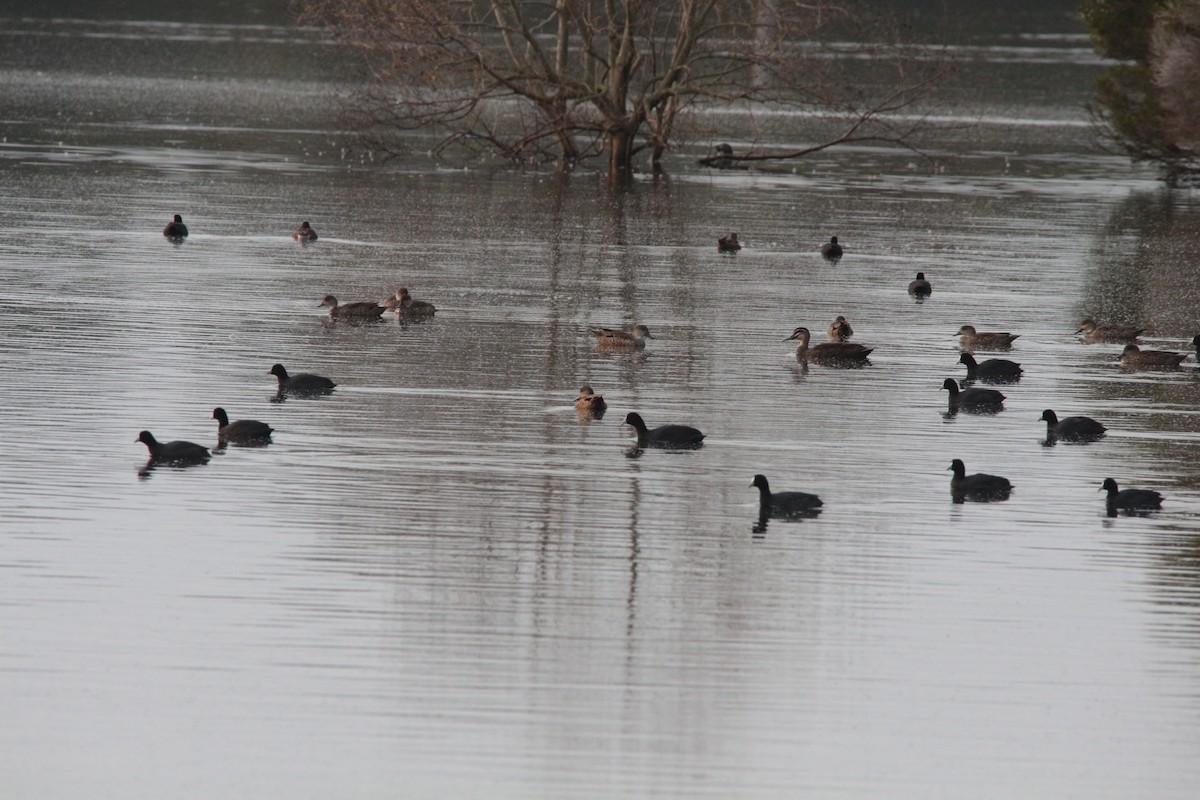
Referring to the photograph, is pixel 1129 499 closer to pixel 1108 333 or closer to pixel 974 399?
pixel 974 399

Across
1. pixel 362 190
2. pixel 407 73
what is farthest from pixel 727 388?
pixel 407 73

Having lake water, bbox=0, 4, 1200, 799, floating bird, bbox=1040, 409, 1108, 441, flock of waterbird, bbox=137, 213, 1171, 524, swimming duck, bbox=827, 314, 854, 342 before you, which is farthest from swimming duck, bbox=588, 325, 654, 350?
floating bird, bbox=1040, 409, 1108, 441

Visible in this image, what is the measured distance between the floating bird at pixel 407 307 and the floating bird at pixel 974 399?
8309 mm

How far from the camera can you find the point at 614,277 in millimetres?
32938

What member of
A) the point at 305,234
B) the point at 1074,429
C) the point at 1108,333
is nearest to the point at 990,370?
the point at 1074,429

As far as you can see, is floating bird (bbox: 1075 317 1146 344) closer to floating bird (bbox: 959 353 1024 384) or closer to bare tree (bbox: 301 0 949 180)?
floating bird (bbox: 959 353 1024 384)

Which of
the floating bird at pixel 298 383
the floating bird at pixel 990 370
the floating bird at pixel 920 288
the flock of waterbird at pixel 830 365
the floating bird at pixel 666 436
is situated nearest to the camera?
the flock of waterbird at pixel 830 365

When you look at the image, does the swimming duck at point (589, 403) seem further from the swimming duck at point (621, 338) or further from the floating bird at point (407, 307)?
the floating bird at point (407, 307)

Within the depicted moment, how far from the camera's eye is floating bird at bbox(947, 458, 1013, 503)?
17250 millimetres

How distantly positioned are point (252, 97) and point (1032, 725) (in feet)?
228

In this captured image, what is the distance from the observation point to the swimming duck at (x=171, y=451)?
17578 millimetres

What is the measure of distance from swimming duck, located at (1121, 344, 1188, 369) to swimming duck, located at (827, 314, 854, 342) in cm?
371

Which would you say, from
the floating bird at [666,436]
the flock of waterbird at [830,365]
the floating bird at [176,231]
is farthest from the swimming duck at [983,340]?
the floating bird at [176,231]

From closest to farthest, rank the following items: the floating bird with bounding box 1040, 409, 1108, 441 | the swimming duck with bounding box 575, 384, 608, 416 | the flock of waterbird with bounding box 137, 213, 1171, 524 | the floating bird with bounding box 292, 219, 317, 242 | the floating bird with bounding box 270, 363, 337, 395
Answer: the flock of waterbird with bounding box 137, 213, 1171, 524, the floating bird with bounding box 1040, 409, 1108, 441, the swimming duck with bounding box 575, 384, 608, 416, the floating bird with bounding box 270, 363, 337, 395, the floating bird with bounding box 292, 219, 317, 242
